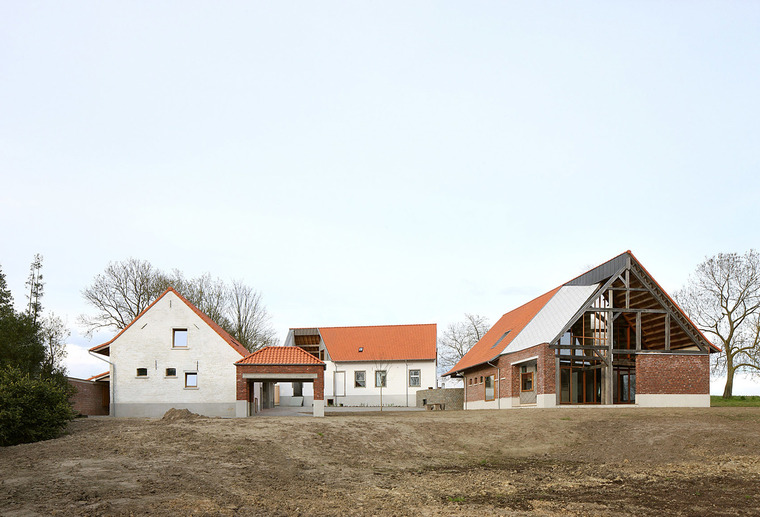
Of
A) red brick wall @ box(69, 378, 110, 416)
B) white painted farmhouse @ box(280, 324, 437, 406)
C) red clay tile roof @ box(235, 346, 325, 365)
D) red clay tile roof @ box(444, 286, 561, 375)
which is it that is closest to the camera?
red clay tile roof @ box(235, 346, 325, 365)

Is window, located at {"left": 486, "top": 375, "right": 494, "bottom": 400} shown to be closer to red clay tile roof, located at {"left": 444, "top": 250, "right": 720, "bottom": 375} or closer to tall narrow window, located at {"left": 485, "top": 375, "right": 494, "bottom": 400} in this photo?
tall narrow window, located at {"left": 485, "top": 375, "right": 494, "bottom": 400}

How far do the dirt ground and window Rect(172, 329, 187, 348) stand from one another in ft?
30.3

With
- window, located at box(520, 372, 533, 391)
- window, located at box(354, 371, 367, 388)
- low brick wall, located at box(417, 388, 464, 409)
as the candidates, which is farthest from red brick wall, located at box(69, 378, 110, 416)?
window, located at box(520, 372, 533, 391)

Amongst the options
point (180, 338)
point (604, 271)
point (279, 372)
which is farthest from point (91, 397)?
point (604, 271)

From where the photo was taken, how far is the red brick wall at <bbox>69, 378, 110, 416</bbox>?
38.1 metres

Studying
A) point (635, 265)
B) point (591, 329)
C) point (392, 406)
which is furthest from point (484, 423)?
point (392, 406)

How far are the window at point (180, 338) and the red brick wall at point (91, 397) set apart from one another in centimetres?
604

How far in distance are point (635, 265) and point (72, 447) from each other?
2784 centimetres

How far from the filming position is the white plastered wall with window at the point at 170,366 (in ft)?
119

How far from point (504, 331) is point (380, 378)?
12902 mm

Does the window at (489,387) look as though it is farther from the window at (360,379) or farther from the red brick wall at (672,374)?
the window at (360,379)

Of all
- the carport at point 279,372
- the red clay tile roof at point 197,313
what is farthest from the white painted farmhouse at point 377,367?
the carport at point 279,372

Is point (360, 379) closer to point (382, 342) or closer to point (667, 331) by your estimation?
point (382, 342)

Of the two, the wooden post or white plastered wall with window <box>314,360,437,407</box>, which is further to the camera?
white plastered wall with window <box>314,360,437,407</box>
